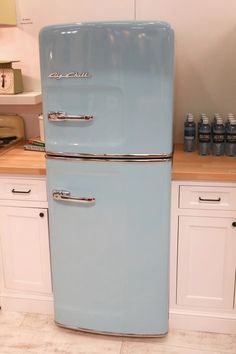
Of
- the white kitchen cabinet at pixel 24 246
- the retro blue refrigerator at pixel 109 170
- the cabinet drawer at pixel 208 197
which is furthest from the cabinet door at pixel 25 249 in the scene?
the cabinet drawer at pixel 208 197

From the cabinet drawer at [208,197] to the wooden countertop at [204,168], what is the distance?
2.4 inches

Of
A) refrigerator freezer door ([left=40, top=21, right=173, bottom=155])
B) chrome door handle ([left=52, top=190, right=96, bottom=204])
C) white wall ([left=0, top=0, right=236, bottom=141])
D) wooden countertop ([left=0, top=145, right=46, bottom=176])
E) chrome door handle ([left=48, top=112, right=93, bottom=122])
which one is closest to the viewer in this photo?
refrigerator freezer door ([left=40, top=21, right=173, bottom=155])

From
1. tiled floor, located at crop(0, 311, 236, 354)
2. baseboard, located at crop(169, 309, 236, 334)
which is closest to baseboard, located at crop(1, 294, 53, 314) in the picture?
tiled floor, located at crop(0, 311, 236, 354)

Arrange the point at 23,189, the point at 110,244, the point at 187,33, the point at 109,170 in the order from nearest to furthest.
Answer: the point at 109,170 < the point at 110,244 < the point at 23,189 < the point at 187,33

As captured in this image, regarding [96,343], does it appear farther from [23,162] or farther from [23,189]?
[23,162]

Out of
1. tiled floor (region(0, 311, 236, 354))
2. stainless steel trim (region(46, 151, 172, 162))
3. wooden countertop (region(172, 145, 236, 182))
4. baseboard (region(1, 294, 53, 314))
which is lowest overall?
tiled floor (region(0, 311, 236, 354))

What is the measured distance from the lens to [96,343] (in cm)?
220

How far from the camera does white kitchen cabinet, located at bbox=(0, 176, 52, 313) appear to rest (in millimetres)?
2182

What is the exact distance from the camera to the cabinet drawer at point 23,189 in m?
2.16

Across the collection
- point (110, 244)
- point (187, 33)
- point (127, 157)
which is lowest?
point (110, 244)

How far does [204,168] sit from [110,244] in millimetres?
611

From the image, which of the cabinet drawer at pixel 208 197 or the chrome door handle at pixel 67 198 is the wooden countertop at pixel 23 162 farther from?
the cabinet drawer at pixel 208 197

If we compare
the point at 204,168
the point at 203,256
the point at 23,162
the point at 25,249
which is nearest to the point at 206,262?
the point at 203,256

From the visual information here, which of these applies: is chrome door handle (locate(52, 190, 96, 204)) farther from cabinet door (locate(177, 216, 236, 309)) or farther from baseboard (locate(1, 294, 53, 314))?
baseboard (locate(1, 294, 53, 314))
